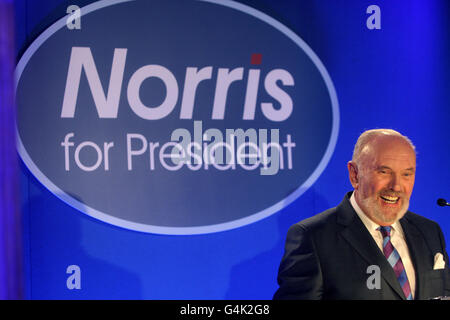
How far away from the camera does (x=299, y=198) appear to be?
3.42 m

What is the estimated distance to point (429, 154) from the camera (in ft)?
11.8

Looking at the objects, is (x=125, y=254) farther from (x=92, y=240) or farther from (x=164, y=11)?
(x=164, y=11)

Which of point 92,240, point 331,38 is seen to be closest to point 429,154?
point 331,38

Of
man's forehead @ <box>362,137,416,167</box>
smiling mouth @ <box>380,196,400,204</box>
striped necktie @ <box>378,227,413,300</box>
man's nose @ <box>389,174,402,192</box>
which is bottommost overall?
striped necktie @ <box>378,227,413,300</box>

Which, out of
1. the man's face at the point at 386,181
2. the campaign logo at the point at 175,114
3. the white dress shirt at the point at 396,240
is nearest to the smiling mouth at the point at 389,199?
the man's face at the point at 386,181

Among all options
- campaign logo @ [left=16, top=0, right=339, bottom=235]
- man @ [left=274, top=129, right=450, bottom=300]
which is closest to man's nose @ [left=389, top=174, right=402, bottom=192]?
man @ [left=274, top=129, right=450, bottom=300]

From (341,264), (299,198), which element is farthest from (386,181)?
(299,198)

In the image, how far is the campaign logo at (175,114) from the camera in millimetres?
3195

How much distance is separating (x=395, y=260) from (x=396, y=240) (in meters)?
0.12

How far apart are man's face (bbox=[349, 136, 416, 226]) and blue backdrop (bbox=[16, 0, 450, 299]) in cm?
52

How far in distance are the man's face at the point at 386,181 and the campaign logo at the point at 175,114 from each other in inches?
19.5

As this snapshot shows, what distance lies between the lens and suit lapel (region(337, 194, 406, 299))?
9.11 ft

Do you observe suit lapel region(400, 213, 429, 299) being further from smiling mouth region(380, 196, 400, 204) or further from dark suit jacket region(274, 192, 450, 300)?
smiling mouth region(380, 196, 400, 204)

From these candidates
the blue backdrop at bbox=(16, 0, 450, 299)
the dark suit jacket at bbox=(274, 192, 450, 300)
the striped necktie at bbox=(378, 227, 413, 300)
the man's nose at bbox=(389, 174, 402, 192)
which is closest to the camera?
the dark suit jacket at bbox=(274, 192, 450, 300)
